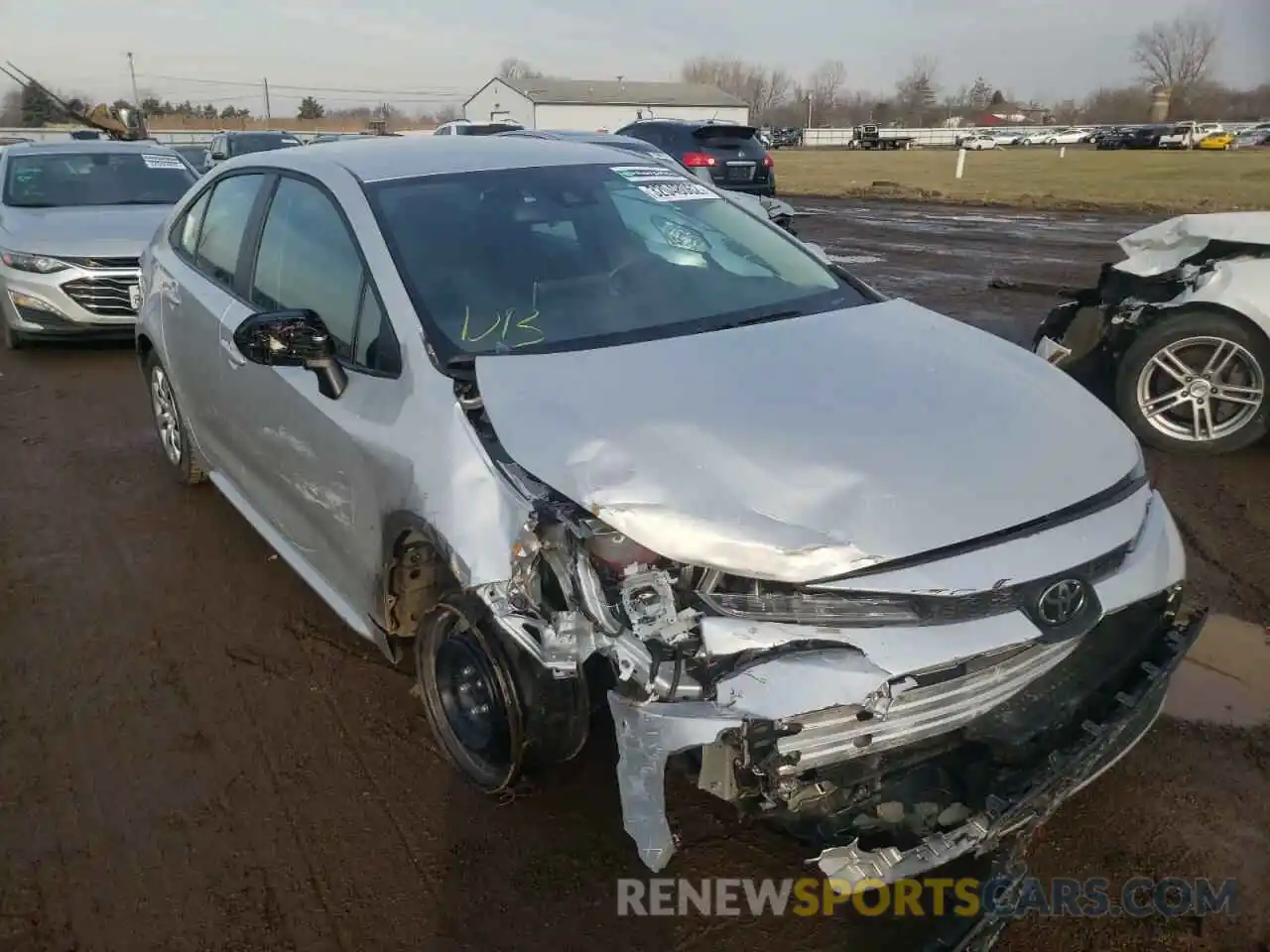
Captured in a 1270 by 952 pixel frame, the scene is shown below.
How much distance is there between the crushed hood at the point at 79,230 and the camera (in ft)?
27.2

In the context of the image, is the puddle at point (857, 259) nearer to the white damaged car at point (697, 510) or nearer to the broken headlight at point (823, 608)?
the white damaged car at point (697, 510)

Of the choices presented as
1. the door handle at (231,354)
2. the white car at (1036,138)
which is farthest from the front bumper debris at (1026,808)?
the white car at (1036,138)

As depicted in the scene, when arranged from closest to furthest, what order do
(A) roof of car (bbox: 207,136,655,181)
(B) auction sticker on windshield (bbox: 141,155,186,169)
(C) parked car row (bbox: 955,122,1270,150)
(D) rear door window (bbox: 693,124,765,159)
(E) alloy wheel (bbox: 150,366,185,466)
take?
(A) roof of car (bbox: 207,136,655,181) → (E) alloy wheel (bbox: 150,366,185,466) → (B) auction sticker on windshield (bbox: 141,155,186,169) → (D) rear door window (bbox: 693,124,765,159) → (C) parked car row (bbox: 955,122,1270,150)

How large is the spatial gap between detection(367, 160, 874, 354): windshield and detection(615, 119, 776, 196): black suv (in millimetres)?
12038

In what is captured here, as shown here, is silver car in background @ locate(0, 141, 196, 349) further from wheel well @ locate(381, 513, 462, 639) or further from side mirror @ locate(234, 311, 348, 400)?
wheel well @ locate(381, 513, 462, 639)

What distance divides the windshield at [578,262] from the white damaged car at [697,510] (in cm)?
1

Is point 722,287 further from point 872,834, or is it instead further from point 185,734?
point 185,734

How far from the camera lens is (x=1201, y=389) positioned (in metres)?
5.53

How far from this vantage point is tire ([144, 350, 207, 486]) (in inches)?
202

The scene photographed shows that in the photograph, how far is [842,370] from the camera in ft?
9.46

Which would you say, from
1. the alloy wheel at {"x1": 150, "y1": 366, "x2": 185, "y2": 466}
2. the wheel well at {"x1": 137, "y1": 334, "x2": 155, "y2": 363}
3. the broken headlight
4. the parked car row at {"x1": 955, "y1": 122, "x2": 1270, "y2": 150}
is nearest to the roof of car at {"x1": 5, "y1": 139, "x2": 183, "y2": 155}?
the wheel well at {"x1": 137, "y1": 334, "x2": 155, "y2": 363}

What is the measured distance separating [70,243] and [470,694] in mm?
7165

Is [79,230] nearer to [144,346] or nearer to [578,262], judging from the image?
[144,346]

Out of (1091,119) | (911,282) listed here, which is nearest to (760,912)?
(911,282)
